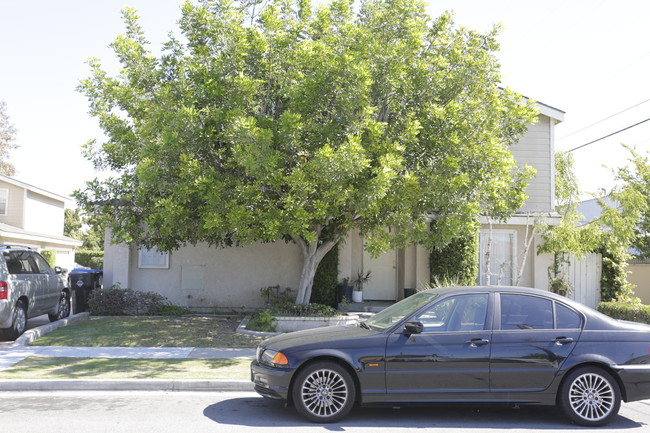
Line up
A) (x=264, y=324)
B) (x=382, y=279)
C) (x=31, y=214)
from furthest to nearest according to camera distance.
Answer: (x=31, y=214)
(x=382, y=279)
(x=264, y=324)

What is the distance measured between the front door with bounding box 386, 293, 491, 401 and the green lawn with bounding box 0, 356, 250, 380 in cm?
286

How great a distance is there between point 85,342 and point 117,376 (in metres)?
3.17

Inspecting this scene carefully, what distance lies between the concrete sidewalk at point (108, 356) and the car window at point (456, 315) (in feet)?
9.46

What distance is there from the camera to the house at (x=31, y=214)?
1042 inches

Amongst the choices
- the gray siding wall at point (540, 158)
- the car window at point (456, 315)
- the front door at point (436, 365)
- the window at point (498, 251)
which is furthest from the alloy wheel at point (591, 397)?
the gray siding wall at point (540, 158)

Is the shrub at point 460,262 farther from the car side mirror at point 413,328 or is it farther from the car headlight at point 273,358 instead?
the car headlight at point 273,358

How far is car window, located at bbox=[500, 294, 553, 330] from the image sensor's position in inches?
262

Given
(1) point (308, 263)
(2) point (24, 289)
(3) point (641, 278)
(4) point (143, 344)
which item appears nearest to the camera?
(4) point (143, 344)

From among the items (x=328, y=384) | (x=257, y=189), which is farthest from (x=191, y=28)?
(x=328, y=384)

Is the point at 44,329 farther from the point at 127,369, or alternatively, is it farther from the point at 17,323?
the point at 127,369

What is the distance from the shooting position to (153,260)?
658 inches

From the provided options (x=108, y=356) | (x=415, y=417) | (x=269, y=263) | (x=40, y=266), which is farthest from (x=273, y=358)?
(x=269, y=263)

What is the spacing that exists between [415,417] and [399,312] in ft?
4.01

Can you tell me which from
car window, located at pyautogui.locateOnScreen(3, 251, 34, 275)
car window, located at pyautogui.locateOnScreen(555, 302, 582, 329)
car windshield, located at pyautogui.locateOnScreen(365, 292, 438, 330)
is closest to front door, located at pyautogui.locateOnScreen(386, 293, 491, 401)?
car windshield, located at pyautogui.locateOnScreen(365, 292, 438, 330)
